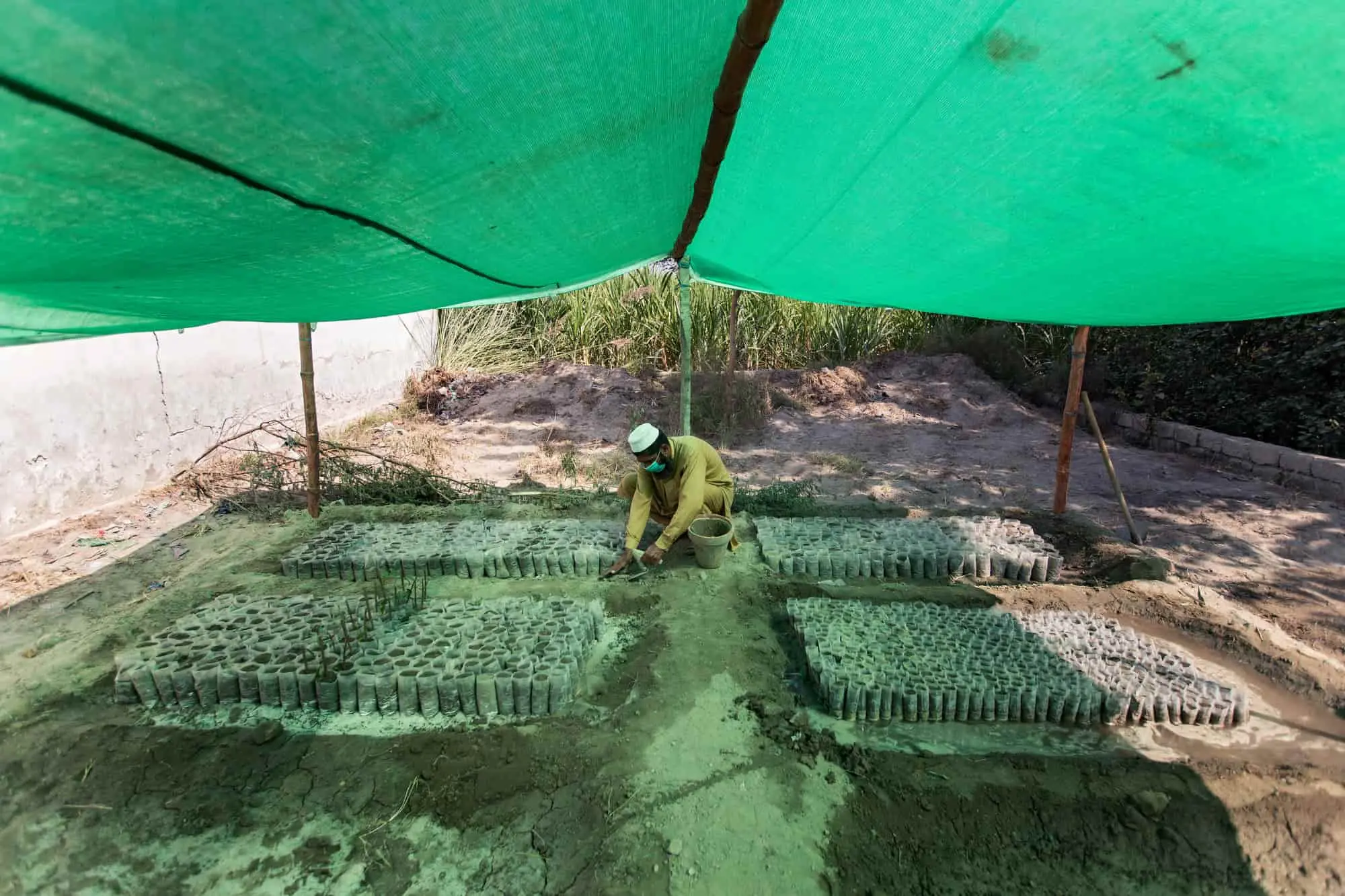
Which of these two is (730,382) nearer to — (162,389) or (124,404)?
(162,389)

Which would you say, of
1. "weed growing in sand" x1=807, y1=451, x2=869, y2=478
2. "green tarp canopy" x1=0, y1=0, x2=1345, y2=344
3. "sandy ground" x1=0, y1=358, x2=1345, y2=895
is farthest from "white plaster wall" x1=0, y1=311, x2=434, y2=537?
"weed growing in sand" x1=807, y1=451, x2=869, y2=478

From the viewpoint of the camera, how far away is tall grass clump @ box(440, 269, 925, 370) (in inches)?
410

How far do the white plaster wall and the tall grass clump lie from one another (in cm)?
392

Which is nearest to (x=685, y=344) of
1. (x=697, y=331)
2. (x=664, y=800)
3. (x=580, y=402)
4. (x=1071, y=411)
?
(x=1071, y=411)

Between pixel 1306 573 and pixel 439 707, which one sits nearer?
pixel 439 707

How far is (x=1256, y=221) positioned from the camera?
211cm

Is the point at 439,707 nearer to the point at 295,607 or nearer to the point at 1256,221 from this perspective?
the point at 295,607

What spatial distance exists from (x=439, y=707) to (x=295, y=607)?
3.82 feet

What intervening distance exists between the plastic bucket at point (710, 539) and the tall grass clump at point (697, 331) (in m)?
5.53

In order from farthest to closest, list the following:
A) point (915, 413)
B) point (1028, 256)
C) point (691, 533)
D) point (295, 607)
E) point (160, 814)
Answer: point (915, 413) < point (691, 533) < point (295, 607) < point (1028, 256) < point (160, 814)

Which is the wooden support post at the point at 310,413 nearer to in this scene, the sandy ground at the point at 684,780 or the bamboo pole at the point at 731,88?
the sandy ground at the point at 684,780

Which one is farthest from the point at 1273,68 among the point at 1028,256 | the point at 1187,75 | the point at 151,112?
the point at 151,112

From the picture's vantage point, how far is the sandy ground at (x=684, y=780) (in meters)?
2.14

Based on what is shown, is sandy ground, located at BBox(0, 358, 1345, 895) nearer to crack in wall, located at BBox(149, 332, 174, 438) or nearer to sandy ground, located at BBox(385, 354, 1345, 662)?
sandy ground, located at BBox(385, 354, 1345, 662)
